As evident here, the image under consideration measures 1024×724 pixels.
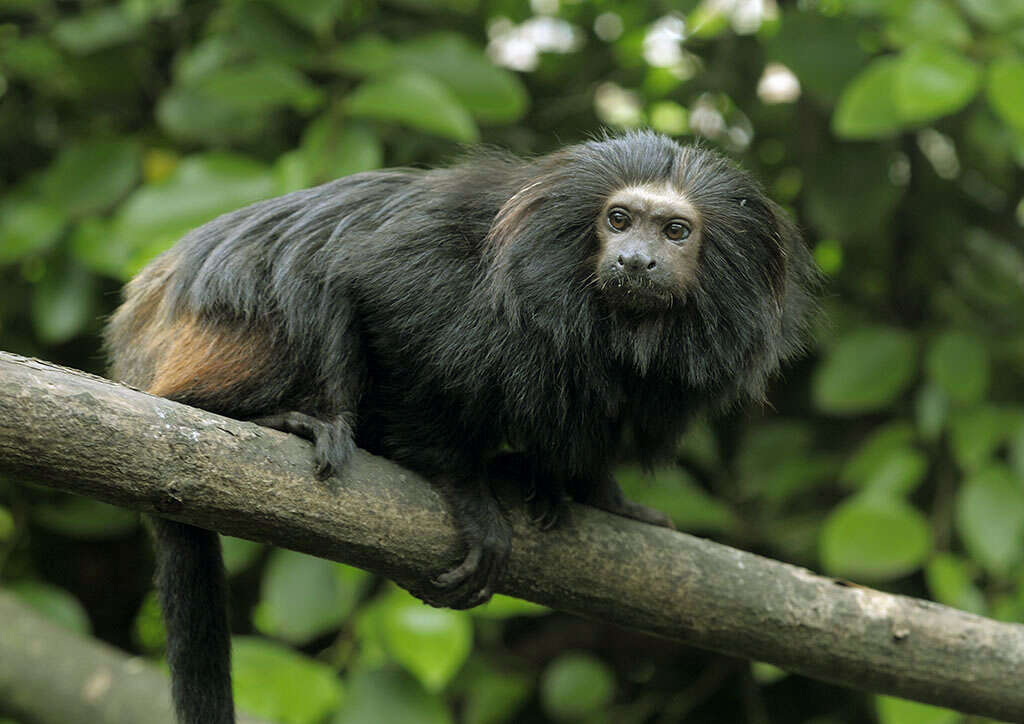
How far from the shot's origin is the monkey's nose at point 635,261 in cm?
190

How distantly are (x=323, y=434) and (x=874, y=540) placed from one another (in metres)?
1.36

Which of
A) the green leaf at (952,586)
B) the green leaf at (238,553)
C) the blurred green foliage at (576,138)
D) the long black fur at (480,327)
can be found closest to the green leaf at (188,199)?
the blurred green foliage at (576,138)

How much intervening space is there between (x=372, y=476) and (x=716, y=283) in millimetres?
670

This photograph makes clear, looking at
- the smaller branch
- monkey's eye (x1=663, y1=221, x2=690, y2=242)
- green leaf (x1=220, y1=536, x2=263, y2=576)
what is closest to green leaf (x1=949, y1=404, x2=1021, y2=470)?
monkey's eye (x1=663, y1=221, x2=690, y2=242)

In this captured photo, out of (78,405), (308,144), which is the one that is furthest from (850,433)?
(78,405)

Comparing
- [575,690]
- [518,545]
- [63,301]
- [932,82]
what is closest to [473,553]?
[518,545]

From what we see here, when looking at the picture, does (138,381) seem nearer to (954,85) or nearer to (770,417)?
(954,85)

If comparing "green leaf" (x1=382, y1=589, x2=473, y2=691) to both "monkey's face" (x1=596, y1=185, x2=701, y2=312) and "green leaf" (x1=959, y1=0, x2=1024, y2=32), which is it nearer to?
"monkey's face" (x1=596, y1=185, x2=701, y2=312)

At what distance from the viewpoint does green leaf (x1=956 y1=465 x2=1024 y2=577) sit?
257 centimetres

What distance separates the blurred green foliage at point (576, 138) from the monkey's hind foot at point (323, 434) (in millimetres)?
627

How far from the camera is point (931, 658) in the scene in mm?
2168

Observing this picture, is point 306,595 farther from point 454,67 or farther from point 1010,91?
point 1010,91

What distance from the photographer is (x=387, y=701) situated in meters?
2.44

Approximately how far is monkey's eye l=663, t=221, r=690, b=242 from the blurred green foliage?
0.64m
